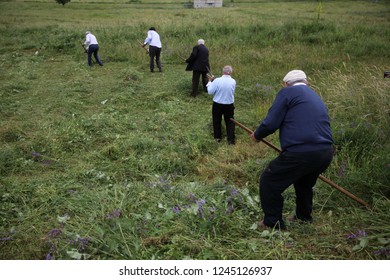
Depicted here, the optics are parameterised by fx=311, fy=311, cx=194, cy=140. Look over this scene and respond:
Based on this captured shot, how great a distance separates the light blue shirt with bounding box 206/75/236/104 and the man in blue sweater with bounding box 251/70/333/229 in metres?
2.71

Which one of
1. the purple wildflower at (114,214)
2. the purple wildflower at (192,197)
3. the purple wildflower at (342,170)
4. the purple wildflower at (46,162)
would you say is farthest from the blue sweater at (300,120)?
the purple wildflower at (46,162)

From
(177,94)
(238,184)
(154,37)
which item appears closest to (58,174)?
(238,184)

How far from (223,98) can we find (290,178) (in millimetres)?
3149

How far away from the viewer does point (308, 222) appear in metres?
3.68

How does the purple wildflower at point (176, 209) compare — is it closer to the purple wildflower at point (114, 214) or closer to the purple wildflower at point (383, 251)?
the purple wildflower at point (114, 214)

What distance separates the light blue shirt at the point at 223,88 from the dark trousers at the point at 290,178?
2892 mm

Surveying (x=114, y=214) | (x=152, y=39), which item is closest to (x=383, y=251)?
(x=114, y=214)

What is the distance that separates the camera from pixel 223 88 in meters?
6.02

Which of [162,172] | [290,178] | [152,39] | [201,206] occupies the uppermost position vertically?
[152,39]

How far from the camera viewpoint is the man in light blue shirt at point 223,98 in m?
6.01

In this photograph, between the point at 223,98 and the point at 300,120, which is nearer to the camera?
the point at 300,120

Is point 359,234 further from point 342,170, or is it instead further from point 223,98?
point 223,98

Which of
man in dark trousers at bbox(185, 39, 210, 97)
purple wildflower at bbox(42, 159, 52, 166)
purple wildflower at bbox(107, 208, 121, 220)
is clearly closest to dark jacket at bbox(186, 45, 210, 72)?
man in dark trousers at bbox(185, 39, 210, 97)

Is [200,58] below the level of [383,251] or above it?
above
